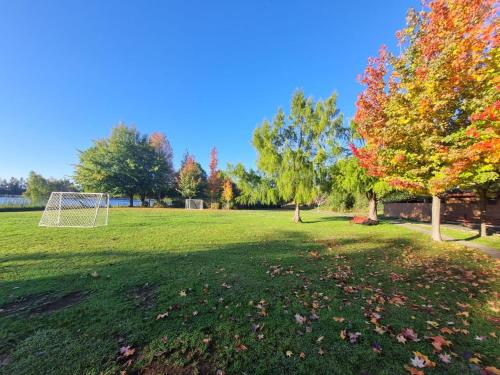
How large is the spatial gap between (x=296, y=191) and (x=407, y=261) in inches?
397

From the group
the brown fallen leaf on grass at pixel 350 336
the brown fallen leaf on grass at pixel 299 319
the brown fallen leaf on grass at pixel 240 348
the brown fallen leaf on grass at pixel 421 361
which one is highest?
the brown fallen leaf on grass at pixel 421 361

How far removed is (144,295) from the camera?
3939 mm

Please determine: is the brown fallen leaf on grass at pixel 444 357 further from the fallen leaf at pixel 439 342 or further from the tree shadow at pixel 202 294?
the tree shadow at pixel 202 294

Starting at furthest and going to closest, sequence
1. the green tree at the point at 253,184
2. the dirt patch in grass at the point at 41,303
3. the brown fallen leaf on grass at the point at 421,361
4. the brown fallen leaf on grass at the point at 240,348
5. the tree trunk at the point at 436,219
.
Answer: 1. the green tree at the point at 253,184
2. the tree trunk at the point at 436,219
3. the dirt patch in grass at the point at 41,303
4. the brown fallen leaf on grass at the point at 240,348
5. the brown fallen leaf on grass at the point at 421,361

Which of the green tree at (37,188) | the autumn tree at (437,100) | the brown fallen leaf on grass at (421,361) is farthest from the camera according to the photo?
the green tree at (37,188)

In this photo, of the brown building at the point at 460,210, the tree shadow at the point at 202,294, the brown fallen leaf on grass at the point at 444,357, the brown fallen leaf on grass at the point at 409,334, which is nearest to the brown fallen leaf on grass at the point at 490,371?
the brown fallen leaf on grass at the point at 444,357

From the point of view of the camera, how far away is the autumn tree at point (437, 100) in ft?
22.0

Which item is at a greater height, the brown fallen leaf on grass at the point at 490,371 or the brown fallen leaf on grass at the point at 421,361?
the brown fallen leaf on grass at the point at 490,371

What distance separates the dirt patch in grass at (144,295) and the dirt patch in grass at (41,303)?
779 mm

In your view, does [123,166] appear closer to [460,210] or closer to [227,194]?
[227,194]

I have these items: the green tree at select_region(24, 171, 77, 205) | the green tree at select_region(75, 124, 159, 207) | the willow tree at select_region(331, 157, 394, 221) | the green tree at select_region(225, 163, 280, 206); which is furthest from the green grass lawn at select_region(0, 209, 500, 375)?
the green tree at select_region(24, 171, 77, 205)

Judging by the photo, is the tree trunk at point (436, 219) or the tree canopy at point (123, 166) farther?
the tree canopy at point (123, 166)

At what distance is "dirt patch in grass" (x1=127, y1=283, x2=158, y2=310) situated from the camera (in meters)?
3.61

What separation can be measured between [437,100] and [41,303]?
11035mm
